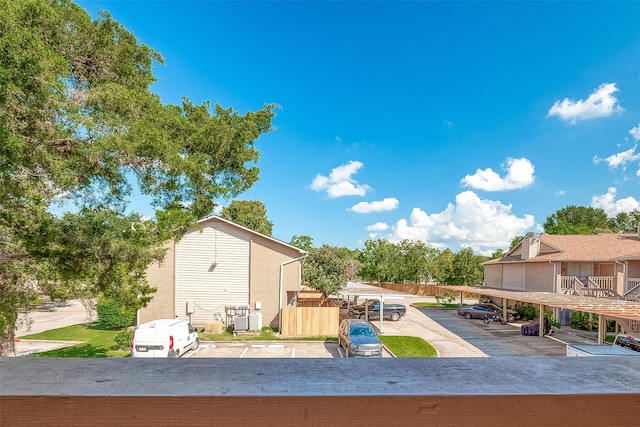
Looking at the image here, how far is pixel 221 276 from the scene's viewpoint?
18281mm

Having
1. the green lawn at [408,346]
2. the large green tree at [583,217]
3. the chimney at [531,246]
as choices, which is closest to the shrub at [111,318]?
the green lawn at [408,346]

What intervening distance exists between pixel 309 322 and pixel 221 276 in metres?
5.55

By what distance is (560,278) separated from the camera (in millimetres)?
21375

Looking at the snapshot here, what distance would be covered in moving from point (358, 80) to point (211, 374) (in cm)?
2429

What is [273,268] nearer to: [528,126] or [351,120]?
[351,120]

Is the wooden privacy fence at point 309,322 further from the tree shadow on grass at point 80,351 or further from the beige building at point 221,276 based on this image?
the tree shadow on grass at point 80,351

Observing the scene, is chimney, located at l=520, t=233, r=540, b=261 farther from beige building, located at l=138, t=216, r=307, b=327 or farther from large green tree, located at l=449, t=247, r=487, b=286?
beige building, located at l=138, t=216, r=307, b=327

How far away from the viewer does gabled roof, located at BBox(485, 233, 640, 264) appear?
69.5 ft

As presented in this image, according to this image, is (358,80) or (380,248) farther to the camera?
(380,248)

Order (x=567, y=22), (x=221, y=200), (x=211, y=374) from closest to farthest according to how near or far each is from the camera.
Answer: (x=211, y=374) < (x=221, y=200) < (x=567, y=22)

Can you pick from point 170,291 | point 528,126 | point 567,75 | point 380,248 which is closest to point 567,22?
point 567,75

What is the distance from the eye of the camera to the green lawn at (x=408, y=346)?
1378cm

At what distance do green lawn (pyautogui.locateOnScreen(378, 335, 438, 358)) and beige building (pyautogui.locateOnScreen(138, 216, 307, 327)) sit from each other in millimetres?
5873

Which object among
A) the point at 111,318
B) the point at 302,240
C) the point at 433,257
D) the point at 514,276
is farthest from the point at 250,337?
the point at 433,257
